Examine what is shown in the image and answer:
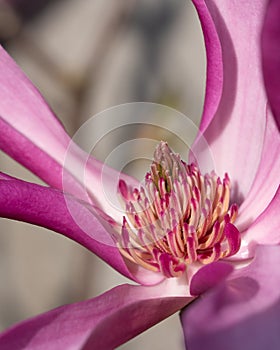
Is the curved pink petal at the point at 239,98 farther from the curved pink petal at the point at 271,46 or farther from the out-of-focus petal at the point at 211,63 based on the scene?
the curved pink petal at the point at 271,46

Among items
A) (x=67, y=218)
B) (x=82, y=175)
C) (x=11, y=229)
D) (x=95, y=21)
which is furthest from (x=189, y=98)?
(x=67, y=218)

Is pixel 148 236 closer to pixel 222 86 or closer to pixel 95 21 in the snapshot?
pixel 222 86

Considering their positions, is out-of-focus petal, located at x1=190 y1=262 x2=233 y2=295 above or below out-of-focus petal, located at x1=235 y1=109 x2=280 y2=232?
below

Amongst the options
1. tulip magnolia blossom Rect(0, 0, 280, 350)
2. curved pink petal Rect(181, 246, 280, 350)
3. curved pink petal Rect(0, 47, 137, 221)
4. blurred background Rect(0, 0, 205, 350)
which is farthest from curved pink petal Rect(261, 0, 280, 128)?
blurred background Rect(0, 0, 205, 350)

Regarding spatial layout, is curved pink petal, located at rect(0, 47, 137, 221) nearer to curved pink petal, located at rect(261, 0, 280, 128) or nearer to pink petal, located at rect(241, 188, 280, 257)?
pink petal, located at rect(241, 188, 280, 257)

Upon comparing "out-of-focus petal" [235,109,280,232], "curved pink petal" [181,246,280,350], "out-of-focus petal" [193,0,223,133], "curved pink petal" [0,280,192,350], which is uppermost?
"out-of-focus petal" [193,0,223,133]

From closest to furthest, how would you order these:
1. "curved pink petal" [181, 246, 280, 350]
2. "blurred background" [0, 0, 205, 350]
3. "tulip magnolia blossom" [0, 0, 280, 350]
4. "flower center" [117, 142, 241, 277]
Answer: "curved pink petal" [181, 246, 280, 350] → "tulip magnolia blossom" [0, 0, 280, 350] → "flower center" [117, 142, 241, 277] → "blurred background" [0, 0, 205, 350]

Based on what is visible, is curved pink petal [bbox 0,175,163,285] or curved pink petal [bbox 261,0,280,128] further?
curved pink petal [bbox 0,175,163,285]
